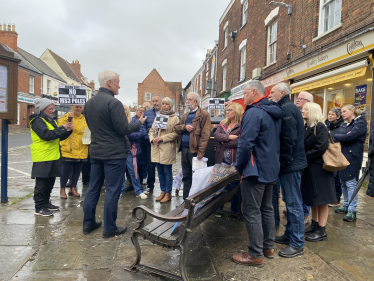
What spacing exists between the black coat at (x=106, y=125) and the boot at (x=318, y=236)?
2688 mm

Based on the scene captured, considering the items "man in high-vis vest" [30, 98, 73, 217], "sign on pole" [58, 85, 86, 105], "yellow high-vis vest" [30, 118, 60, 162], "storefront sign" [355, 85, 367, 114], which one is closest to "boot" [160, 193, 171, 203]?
"man in high-vis vest" [30, 98, 73, 217]

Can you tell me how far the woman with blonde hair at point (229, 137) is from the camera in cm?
441

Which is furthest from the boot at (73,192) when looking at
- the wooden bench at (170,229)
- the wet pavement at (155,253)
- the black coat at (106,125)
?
the wooden bench at (170,229)

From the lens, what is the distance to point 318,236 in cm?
369

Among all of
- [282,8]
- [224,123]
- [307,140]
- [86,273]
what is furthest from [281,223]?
[282,8]

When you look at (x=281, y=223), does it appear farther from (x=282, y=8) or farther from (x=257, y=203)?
(x=282, y=8)

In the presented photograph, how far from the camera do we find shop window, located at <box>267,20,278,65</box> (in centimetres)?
1267

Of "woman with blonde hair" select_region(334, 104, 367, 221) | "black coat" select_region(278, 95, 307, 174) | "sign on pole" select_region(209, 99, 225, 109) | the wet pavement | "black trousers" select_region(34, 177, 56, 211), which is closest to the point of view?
the wet pavement

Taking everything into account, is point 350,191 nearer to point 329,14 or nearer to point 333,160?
point 333,160

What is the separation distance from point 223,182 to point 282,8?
10.8m

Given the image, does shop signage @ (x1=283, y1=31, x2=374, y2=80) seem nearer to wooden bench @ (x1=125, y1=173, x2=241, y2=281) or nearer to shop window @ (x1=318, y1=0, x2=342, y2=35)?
shop window @ (x1=318, y1=0, x2=342, y2=35)

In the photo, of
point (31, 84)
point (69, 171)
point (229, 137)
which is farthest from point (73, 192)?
point (31, 84)

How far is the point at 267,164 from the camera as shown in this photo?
2908 millimetres

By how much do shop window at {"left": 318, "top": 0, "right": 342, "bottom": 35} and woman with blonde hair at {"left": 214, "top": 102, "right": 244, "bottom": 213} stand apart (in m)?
6.35
